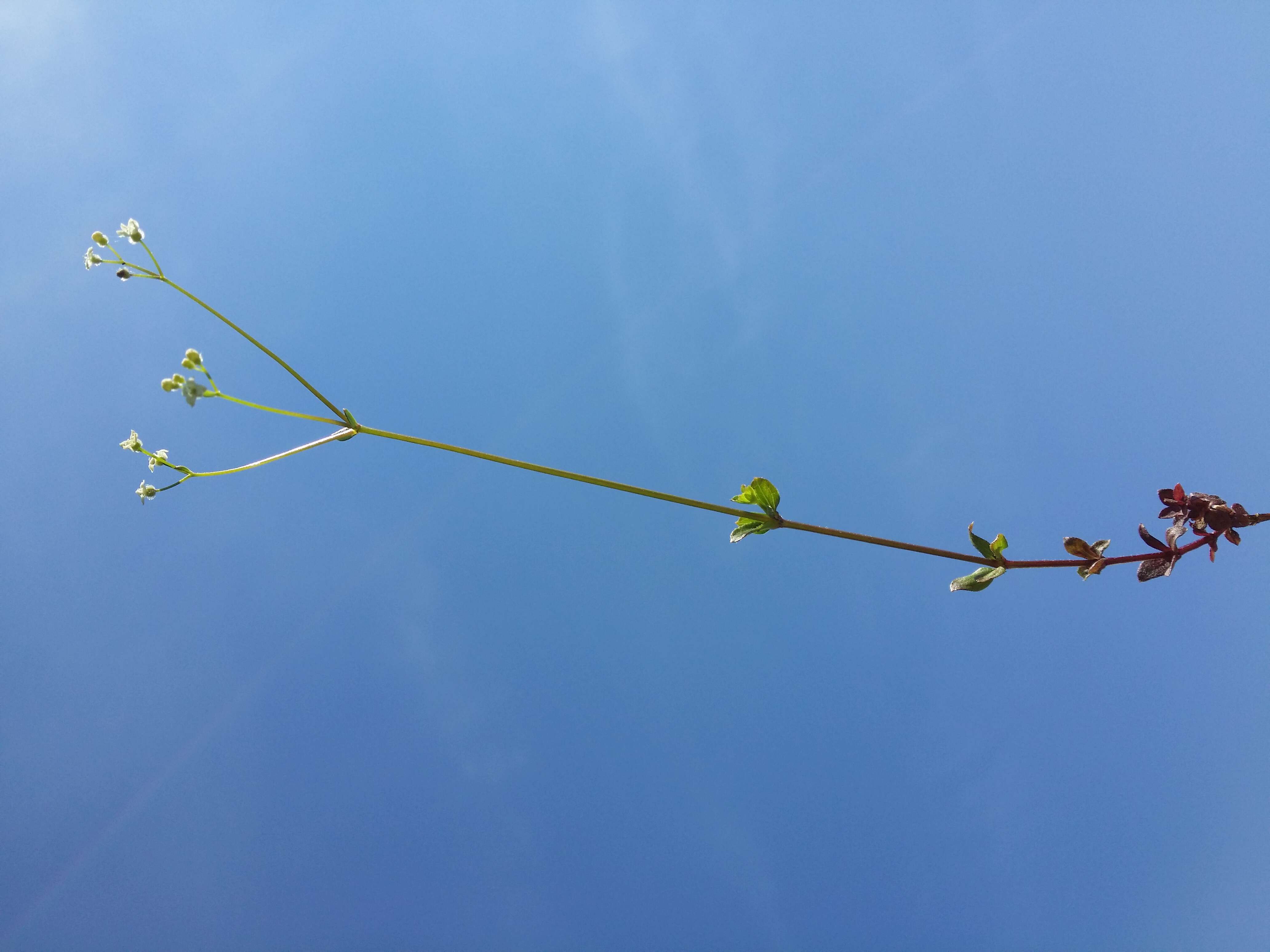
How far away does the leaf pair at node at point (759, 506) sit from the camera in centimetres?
271

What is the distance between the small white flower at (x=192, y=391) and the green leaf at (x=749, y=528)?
80.8 inches

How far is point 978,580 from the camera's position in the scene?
101 inches

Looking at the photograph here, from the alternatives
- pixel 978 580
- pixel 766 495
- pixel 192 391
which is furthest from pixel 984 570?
pixel 192 391

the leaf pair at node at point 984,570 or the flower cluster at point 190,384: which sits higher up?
the leaf pair at node at point 984,570

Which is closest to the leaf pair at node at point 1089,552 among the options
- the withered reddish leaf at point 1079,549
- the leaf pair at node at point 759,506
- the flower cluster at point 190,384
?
the withered reddish leaf at point 1079,549

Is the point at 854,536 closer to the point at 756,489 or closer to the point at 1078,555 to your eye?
the point at 756,489

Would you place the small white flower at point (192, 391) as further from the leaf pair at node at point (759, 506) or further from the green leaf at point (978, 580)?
the green leaf at point (978, 580)

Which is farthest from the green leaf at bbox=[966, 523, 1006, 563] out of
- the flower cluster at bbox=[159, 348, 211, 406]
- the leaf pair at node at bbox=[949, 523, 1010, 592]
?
the flower cluster at bbox=[159, 348, 211, 406]

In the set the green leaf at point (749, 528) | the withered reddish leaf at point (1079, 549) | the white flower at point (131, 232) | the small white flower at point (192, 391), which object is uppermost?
the withered reddish leaf at point (1079, 549)

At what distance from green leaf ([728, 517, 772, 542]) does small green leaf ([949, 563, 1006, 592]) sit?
708 millimetres

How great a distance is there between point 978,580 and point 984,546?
0.13m

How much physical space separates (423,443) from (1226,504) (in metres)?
2.69

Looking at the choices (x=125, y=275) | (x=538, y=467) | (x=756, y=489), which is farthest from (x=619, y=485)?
(x=125, y=275)

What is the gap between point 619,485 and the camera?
2.36 meters
